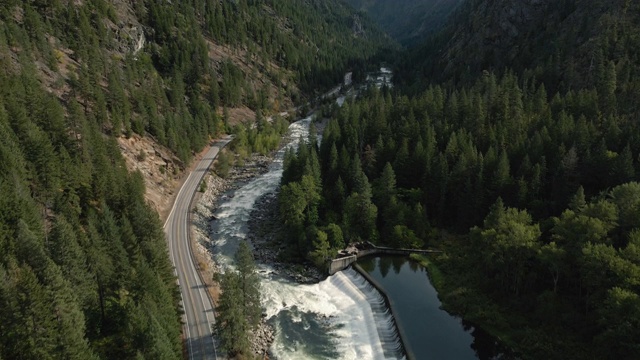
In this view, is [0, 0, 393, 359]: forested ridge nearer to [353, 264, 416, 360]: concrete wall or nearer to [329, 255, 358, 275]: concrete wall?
[329, 255, 358, 275]: concrete wall

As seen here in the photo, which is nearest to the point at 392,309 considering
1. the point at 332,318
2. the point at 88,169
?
the point at 332,318

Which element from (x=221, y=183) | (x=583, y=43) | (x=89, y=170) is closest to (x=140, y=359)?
(x=89, y=170)

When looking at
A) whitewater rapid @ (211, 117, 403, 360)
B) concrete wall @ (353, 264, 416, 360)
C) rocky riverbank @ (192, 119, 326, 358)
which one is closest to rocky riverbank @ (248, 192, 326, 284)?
rocky riverbank @ (192, 119, 326, 358)

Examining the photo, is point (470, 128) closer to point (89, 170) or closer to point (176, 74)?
point (89, 170)

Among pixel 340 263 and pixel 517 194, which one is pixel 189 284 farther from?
pixel 517 194

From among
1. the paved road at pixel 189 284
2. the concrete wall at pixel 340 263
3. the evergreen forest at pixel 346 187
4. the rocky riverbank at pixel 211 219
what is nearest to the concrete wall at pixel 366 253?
the concrete wall at pixel 340 263
